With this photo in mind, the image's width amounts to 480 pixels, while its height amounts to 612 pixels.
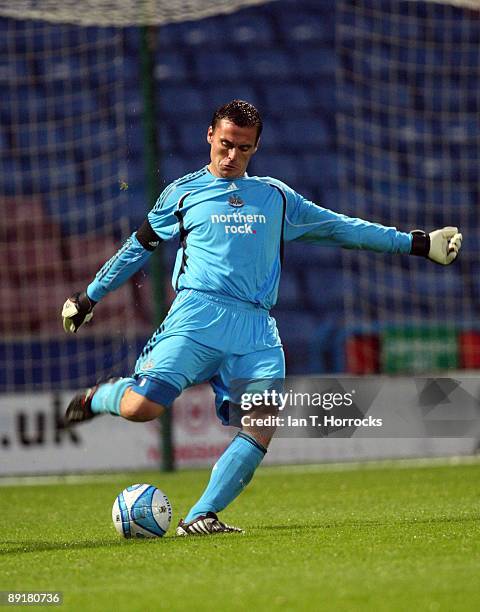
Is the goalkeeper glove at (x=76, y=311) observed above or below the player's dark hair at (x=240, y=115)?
below

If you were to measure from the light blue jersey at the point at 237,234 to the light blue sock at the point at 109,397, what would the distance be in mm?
559

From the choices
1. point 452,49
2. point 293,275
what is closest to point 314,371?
point 293,275

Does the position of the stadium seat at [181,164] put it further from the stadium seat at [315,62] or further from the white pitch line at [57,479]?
the white pitch line at [57,479]

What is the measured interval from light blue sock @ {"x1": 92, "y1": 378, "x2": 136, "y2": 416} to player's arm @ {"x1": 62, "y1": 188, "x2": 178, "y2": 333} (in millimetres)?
595

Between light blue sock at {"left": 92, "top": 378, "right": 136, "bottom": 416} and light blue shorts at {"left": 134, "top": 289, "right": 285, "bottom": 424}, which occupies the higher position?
light blue shorts at {"left": 134, "top": 289, "right": 285, "bottom": 424}

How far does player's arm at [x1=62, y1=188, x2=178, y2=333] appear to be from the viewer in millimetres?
5766

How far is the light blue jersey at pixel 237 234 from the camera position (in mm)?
5516

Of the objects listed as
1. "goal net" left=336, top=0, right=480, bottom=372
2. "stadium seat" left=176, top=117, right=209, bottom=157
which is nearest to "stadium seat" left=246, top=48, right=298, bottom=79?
"goal net" left=336, top=0, right=480, bottom=372

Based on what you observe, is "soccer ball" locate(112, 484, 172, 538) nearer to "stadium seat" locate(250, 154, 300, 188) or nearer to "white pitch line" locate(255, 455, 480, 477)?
"white pitch line" locate(255, 455, 480, 477)

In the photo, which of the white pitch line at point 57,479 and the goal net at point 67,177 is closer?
the white pitch line at point 57,479

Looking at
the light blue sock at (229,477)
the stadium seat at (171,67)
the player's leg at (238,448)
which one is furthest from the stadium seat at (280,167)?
the light blue sock at (229,477)

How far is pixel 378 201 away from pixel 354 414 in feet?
19.1

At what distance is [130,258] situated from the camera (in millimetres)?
5820

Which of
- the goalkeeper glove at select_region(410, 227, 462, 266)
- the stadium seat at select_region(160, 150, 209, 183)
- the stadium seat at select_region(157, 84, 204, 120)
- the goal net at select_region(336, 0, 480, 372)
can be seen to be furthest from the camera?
the stadium seat at select_region(157, 84, 204, 120)
